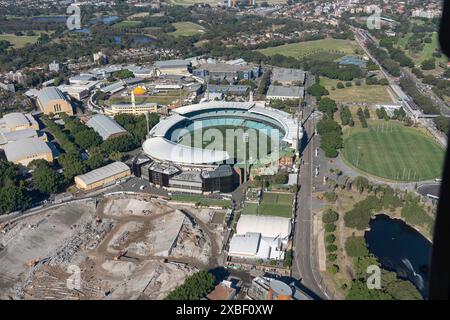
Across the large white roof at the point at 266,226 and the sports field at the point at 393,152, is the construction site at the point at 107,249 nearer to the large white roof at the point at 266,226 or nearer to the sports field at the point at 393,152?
the large white roof at the point at 266,226

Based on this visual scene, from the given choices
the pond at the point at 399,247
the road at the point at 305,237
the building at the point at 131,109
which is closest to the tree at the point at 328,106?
the road at the point at 305,237

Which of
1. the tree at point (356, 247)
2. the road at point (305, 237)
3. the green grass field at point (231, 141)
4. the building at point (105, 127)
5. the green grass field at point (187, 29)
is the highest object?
the green grass field at point (187, 29)

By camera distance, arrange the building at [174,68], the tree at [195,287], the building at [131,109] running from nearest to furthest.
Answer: the tree at [195,287] → the building at [131,109] → the building at [174,68]

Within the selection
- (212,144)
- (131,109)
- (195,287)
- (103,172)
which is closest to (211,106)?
(212,144)

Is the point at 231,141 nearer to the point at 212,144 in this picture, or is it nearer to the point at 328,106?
the point at 212,144

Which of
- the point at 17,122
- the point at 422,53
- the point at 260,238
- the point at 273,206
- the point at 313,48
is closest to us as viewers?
the point at 260,238

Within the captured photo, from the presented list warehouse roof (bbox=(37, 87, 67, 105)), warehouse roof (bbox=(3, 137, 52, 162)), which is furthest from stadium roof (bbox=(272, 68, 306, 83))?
warehouse roof (bbox=(3, 137, 52, 162))
